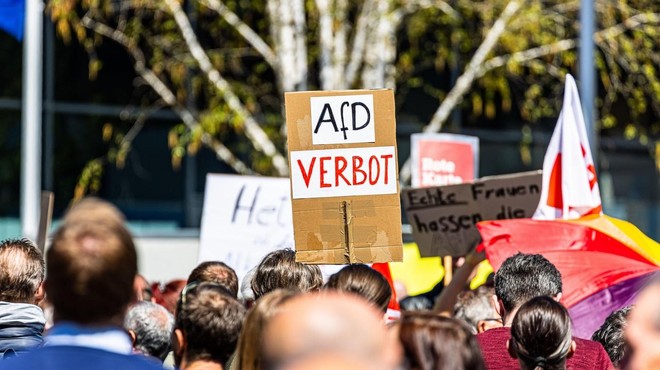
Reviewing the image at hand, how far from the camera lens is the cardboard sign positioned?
854 centimetres

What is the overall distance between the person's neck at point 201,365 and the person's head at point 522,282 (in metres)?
1.49

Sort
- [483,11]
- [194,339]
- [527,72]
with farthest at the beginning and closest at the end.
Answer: [527,72]
[483,11]
[194,339]

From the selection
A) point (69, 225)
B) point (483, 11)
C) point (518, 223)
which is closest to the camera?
point (69, 225)

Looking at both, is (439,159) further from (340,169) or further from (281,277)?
(281,277)

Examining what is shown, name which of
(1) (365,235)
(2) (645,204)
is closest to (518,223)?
(1) (365,235)

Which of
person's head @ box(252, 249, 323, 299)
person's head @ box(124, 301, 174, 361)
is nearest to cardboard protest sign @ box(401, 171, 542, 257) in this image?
person's head @ box(124, 301, 174, 361)

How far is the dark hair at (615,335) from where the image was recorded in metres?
4.62

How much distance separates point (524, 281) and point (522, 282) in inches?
0.5

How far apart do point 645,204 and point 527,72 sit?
323 centimetres

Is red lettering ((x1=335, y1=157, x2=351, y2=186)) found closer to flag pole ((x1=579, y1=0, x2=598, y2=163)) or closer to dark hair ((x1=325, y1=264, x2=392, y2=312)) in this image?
dark hair ((x1=325, y1=264, x2=392, y2=312))

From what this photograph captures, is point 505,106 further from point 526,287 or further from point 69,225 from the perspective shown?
point 69,225

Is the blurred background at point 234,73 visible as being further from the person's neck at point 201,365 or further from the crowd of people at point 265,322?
the person's neck at point 201,365

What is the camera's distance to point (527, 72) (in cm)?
1422

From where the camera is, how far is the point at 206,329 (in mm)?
3531
